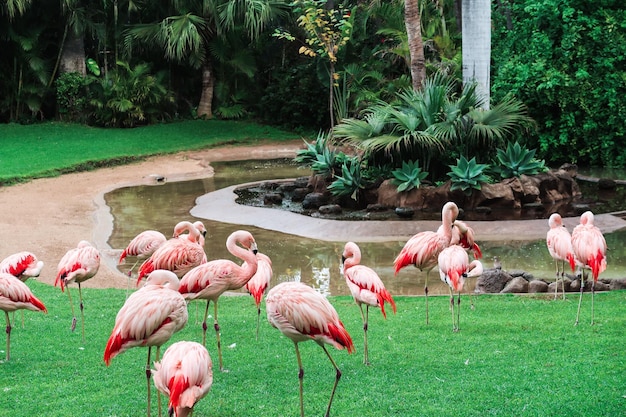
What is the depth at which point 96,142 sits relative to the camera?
72.5 ft

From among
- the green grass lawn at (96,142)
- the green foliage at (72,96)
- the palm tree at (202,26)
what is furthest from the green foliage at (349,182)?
the green foliage at (72,96)

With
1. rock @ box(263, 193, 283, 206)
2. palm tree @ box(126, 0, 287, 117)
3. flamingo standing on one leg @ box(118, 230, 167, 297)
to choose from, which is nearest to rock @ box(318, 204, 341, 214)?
rock @ box(263, 193, 283, 206)

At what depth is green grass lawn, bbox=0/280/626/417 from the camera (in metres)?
5.38

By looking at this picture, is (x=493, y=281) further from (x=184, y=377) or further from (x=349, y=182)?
(x=184, y=377)

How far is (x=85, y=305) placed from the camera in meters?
8.38

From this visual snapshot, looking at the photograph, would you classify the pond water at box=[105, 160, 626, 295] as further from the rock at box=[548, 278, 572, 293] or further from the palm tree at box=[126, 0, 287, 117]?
the palm tree at box=[126, 0, 287, 117]

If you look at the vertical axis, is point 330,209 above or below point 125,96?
below

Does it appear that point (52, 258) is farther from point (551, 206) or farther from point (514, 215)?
point (551, 206)

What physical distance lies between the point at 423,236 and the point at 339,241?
13.5ft

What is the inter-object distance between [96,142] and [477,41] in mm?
11177

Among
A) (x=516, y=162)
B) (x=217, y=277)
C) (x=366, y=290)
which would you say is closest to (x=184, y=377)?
(x=217, y=277)

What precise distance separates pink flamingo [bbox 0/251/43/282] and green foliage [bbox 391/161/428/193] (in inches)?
282

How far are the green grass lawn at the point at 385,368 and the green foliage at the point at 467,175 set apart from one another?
5206 mm

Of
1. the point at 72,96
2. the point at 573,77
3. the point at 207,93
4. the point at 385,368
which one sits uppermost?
the point at 573,77
